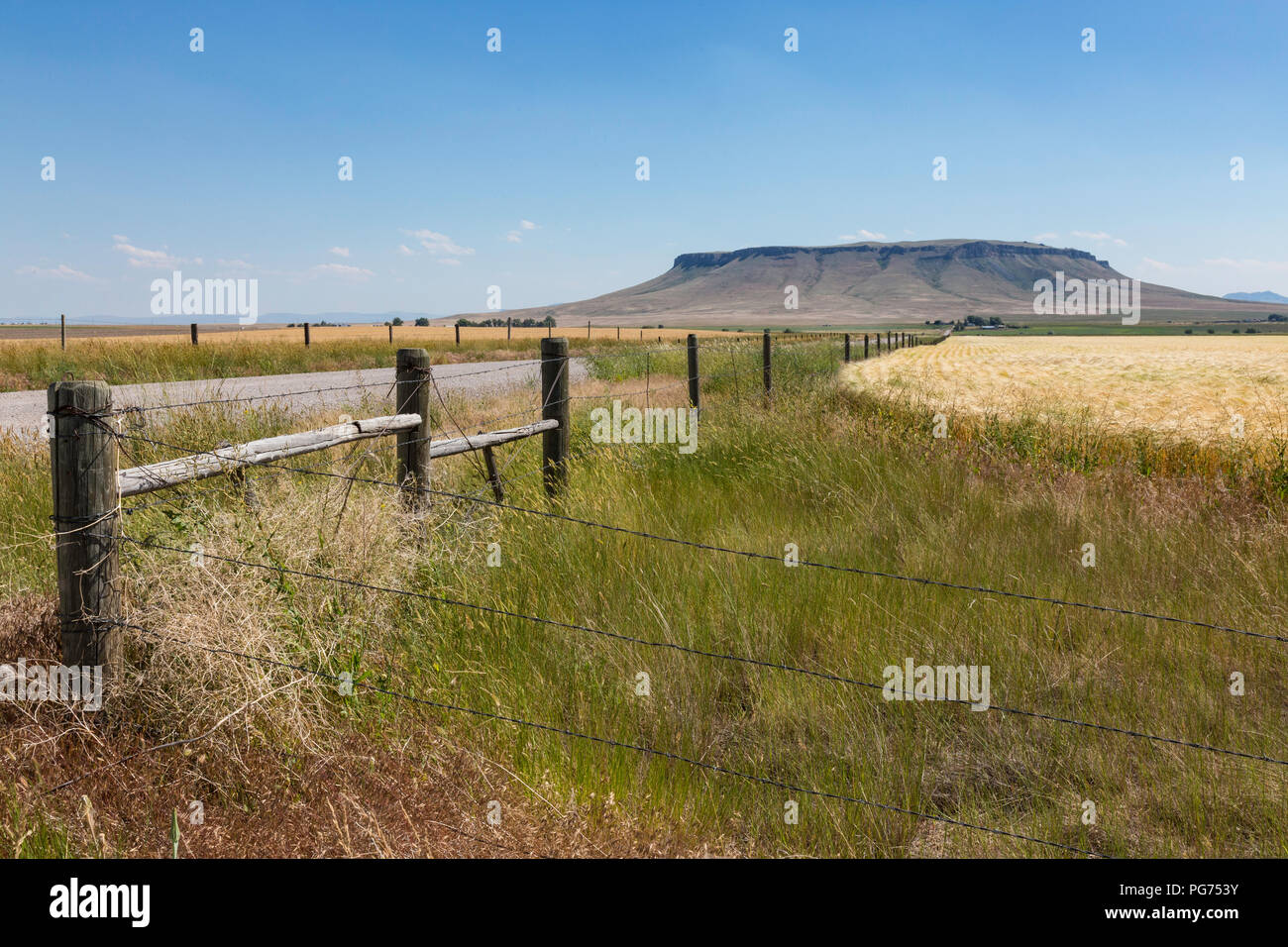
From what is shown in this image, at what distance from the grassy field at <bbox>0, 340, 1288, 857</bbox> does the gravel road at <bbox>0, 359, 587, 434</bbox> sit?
123 inches

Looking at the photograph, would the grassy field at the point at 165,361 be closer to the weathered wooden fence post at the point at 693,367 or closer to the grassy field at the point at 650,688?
the weathered wooden fence post at the point at 693,367

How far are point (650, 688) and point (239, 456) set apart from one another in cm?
220

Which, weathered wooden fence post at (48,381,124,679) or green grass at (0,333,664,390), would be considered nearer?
weathered wooden fence post at (48,381,124,679)

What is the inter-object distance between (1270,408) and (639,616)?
34.4 feet

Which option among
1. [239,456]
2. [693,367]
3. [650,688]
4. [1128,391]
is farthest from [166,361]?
[650,688]

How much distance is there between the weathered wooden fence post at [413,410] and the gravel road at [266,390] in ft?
5.38

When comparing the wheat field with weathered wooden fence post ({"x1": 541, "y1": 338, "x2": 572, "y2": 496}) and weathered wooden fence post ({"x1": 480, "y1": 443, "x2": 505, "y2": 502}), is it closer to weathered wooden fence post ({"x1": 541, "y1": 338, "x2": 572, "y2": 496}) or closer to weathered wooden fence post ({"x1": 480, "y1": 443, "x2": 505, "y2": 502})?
weathered wooden fence post ({"x1": 541, "y1": 338, "x2": 572, "y2": 496})

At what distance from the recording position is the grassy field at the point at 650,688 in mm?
2707

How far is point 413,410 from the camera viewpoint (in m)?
5.22

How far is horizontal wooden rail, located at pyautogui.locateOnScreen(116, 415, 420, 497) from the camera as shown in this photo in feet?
11.0

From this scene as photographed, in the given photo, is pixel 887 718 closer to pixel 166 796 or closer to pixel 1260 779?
pixel 1260 779

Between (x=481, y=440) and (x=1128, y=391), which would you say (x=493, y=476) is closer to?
(x=481, y=440)

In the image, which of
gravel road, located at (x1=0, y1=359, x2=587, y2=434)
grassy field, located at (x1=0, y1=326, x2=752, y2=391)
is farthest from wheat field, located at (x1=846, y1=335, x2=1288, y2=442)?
grassy field, located at (x1=0, y1=326, x2=752, y2=391)

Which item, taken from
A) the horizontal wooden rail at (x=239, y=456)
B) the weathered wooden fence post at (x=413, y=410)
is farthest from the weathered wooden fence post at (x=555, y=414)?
the horizontal wooden rail at (x=239, y=456)
